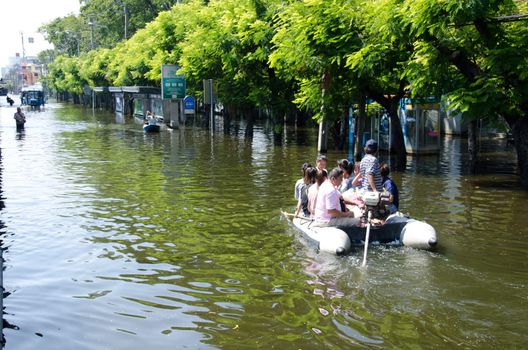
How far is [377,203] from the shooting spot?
40.1 ft

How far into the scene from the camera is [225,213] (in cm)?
1559

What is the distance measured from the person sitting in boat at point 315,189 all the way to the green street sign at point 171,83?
3272cm

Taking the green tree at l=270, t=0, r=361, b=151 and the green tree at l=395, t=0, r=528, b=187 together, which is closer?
the green tree at l=395, t=0, r=528, b=187

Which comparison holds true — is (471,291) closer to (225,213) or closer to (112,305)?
(112,305)

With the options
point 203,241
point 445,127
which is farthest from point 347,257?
point 445,127

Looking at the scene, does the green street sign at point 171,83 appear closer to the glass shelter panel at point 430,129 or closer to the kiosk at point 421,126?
the kiosk at point 421,126

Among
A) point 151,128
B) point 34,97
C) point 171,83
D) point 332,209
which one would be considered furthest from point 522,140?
point 34,97

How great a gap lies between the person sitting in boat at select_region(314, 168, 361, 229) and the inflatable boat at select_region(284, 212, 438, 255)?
0.17 metres

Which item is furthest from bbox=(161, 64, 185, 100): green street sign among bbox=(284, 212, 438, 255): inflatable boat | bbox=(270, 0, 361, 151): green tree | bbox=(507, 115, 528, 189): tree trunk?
bbox=(284, 212, 438, 255): inflatable boat

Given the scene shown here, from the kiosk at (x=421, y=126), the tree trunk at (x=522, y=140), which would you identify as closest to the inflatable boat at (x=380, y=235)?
the tree trunk at (x=522, y=140)

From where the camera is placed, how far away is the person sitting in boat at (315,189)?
12680mm

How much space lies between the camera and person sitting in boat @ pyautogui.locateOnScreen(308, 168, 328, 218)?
12.7 m

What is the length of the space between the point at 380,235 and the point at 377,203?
2.03 ft

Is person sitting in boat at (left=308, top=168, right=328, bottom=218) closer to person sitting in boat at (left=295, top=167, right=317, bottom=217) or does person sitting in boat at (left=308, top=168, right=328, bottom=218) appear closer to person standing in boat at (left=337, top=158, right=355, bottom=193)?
person sitting in boat at (left=295, top=167, right=317, bottom=217)
